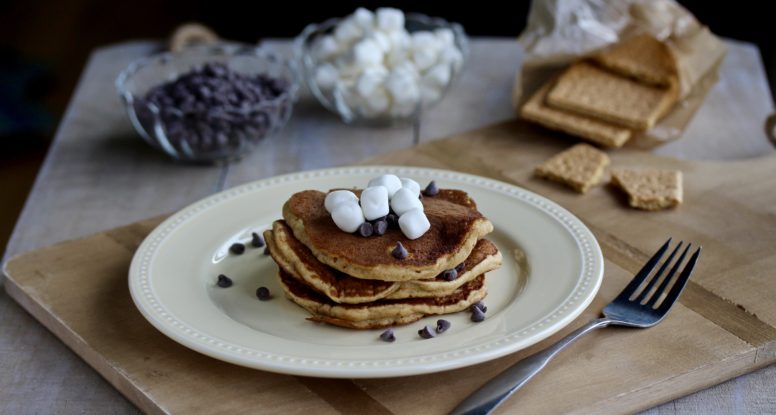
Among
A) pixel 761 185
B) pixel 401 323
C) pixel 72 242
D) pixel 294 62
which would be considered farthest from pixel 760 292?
pixel 294 62

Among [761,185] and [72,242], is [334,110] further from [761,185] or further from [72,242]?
[761,185]

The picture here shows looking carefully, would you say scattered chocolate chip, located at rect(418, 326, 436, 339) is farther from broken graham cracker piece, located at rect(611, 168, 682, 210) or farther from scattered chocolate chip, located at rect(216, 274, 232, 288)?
broken graham cracker piece, located at rect(611, 168, 682, 210)

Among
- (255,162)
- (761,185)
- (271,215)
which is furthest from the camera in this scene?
(255,162)

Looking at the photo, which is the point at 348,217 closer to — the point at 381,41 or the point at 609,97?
the point at 381,41

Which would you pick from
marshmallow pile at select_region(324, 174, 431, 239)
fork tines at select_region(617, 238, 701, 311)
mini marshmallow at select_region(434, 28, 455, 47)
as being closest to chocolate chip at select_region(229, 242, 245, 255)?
marshmallow pile at select_region(324, 174, 431, 239)

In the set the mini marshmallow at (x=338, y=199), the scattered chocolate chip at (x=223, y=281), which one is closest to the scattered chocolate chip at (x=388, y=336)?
the mini marshmallow at (x=338, y=199)

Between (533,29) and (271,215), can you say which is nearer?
(271,215)

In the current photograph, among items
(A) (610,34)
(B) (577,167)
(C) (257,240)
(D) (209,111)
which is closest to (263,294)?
(C) (257,240)
